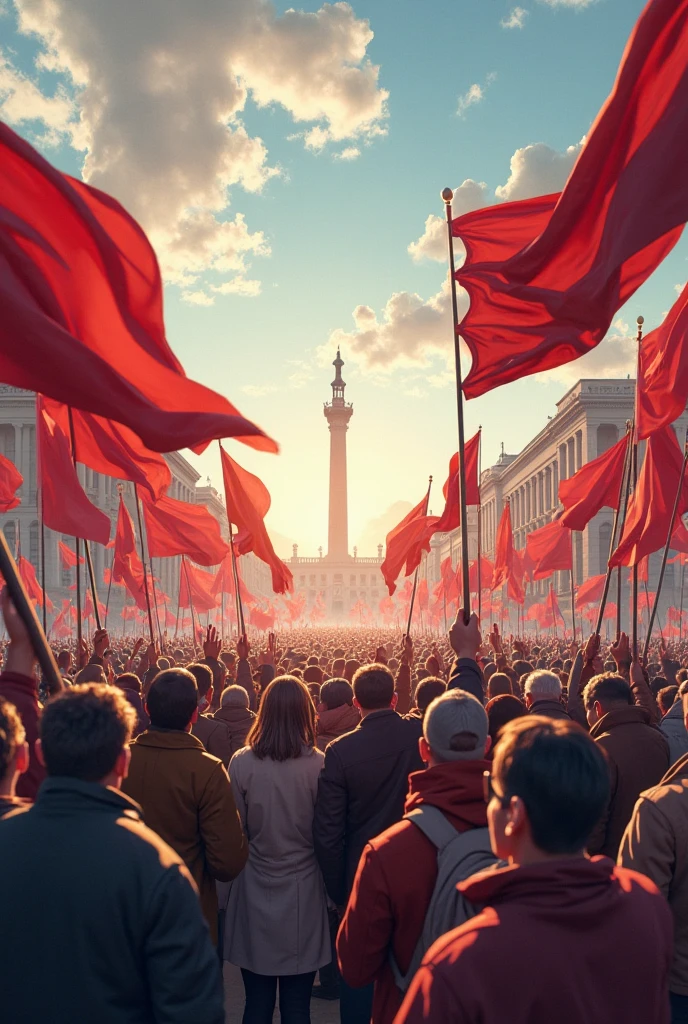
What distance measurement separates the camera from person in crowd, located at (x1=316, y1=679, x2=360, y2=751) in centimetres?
631

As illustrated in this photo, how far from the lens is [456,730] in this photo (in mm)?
3172

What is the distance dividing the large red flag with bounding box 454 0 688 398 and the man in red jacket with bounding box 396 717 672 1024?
384 cm

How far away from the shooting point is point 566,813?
2031mm

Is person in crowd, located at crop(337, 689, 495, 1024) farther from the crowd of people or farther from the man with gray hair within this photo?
the man with gray hair

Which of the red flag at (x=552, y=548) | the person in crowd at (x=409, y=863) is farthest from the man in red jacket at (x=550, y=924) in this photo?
the red flag at (x=552, y=548)

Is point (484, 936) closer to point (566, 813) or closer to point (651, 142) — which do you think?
point (566, 813)

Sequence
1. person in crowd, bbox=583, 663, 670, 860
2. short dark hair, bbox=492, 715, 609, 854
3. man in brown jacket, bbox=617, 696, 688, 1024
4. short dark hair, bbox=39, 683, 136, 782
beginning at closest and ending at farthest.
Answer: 1. short dark hair, bbox=492, 715, 609, 854
2. short dark hair, bbox=39, 683, 136, 782
3. man in brown jacket, bbox=617, 696, 688, 1024
4. person in crowd, bbox=583, 663, 670, 860

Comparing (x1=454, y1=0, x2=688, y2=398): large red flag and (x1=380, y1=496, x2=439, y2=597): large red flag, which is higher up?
(x1=454, y1=0, x2=688, y2=398): large red flag

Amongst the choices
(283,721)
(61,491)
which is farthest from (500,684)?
(61,491)

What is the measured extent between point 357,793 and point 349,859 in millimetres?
350

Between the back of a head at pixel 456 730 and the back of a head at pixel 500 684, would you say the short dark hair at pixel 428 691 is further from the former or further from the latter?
the back of a head at pixel 456 730

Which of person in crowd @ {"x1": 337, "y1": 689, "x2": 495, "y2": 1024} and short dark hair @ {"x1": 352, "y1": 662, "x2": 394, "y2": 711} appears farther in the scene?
short dark hair @ {"x1": 352, "y1": 662, "x2": 394, "y2": 711}

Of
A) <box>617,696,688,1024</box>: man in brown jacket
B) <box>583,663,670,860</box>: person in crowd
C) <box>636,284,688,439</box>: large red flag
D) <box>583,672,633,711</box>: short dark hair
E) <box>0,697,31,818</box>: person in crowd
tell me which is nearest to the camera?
<box>0,697,31,818</box>: person in crowd

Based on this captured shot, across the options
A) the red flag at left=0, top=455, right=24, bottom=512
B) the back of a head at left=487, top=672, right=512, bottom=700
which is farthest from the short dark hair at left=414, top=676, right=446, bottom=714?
the red flag at left=0, top=455, right=24, bottom=512
